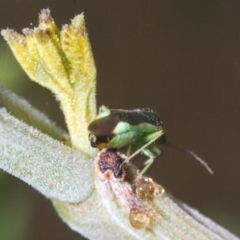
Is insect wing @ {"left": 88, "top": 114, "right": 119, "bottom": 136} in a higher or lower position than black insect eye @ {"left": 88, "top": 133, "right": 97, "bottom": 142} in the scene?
higher

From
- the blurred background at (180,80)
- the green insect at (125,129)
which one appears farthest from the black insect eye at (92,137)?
the blurred background at (180,80)

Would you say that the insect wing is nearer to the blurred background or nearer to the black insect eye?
the black insect eye

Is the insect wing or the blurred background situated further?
the blurred background

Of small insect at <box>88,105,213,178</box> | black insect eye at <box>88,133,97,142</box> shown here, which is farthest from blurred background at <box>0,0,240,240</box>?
black insect eye at <box>88,133,97,142</box>

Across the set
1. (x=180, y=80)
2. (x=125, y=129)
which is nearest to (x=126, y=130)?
(x=125, y=129)

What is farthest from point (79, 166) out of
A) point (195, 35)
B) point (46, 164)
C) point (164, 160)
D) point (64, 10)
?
point (195, 35)

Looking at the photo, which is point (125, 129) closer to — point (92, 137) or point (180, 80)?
point (92, 137)

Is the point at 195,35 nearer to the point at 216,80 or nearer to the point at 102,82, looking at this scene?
the point at 216,80

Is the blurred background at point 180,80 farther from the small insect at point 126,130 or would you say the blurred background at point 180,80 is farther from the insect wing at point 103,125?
the insect wing at point 103,125
